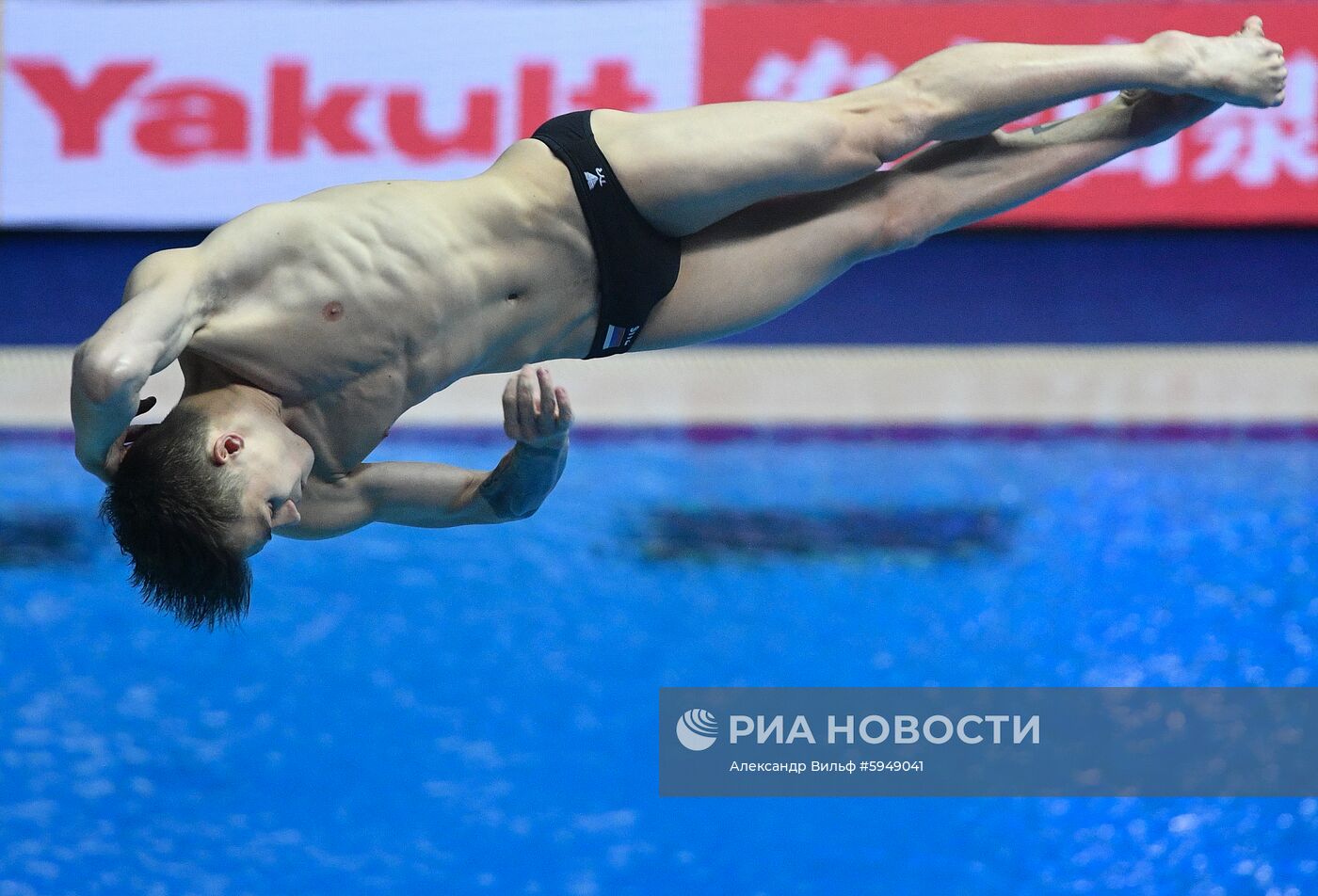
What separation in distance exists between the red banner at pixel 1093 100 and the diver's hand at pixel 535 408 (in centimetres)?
353

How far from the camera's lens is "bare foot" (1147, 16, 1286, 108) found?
8.09ft

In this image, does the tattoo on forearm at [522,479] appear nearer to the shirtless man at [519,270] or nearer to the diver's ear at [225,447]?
the shirtless man at [519,270]

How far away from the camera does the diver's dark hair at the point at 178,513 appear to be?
212 cm

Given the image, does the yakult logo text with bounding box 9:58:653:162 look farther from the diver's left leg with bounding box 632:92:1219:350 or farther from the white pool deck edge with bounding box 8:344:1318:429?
the diver's left leg with bounding box 632:92:1219:350

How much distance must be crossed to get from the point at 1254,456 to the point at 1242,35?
2.84 m

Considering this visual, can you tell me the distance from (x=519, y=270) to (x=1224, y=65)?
4.08 ft

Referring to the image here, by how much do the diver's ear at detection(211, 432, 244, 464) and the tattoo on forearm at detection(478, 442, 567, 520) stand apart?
0.47 metres

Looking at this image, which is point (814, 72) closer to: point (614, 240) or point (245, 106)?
point (245, 106)

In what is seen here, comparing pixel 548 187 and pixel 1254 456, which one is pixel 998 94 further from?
pixel 1254 456

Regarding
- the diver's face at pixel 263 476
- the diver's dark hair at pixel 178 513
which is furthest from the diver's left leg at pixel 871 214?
the diver's dark hair at pixel 178 513

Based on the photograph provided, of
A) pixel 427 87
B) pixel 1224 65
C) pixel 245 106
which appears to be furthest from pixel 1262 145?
pixel 245 106

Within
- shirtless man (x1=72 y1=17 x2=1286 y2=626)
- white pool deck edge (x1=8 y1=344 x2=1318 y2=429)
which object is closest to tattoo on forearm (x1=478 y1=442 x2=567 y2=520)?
shirtless man (x1=72 y1=17 x2=1286 y2=626)

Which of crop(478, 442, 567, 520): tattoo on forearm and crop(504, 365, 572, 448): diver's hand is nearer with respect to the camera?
crop(504, 365, 572, 448): diver's hand

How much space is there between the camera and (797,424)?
17.2 feet
